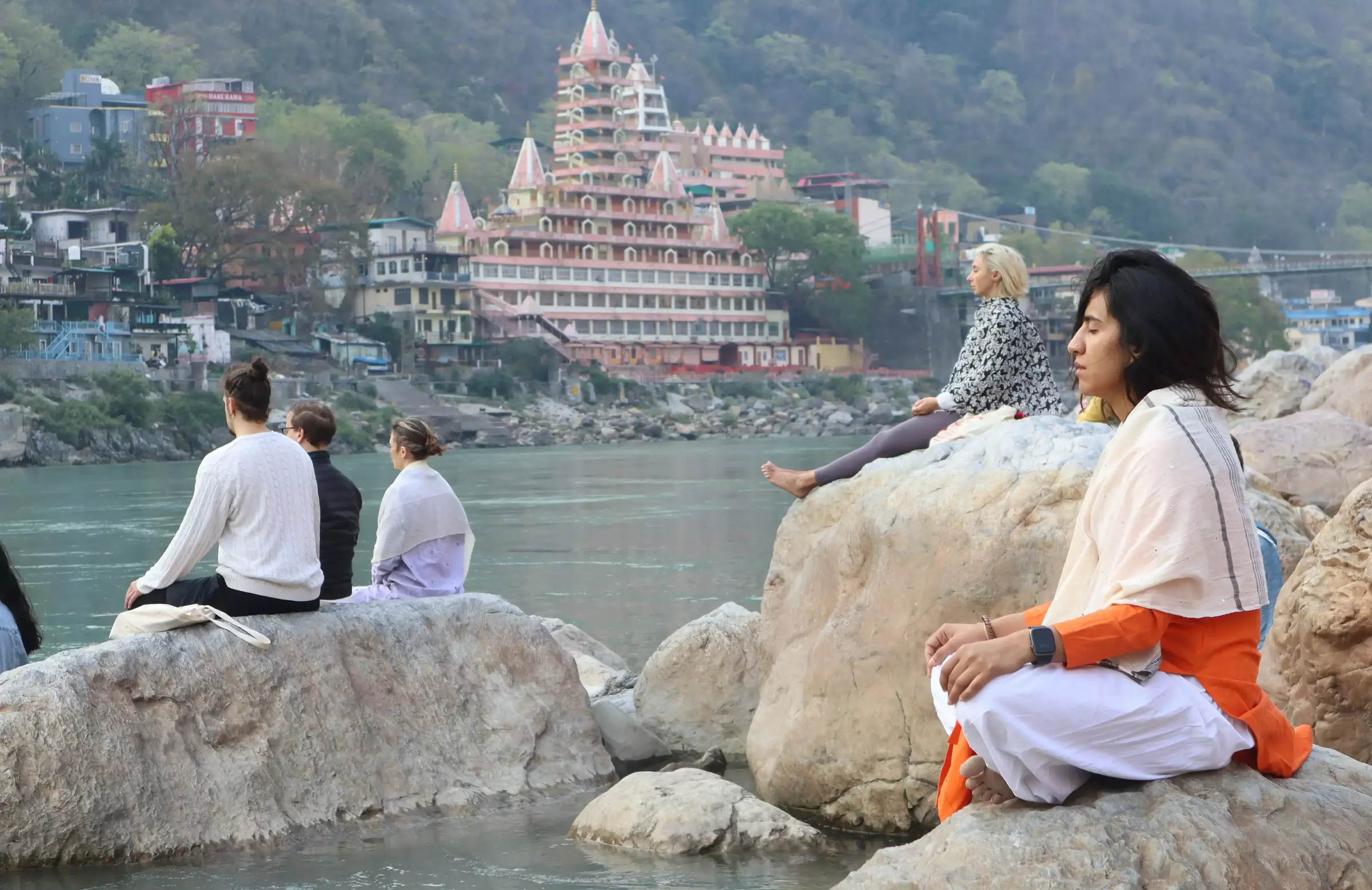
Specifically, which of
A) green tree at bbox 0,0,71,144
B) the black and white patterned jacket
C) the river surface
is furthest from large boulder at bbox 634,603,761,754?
green tree at bbox 0,0,71,144

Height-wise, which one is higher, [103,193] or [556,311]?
[103,193]

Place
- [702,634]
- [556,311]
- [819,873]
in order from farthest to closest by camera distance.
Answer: [556,311], [702,634], [819,873]

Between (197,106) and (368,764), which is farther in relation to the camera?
(197,106)

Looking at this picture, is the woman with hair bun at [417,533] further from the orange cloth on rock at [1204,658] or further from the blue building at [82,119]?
the blue building at [82,119]

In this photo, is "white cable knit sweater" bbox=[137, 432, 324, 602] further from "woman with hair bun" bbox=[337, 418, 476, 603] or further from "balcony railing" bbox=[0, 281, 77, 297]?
"balcony railing" bbox=[0, 281, 77, 297]

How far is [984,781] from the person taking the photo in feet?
7.87

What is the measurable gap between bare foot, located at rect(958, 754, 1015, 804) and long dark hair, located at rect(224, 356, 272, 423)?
7.62 ft

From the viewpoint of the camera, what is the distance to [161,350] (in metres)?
45.5

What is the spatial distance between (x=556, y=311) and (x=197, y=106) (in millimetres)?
17735

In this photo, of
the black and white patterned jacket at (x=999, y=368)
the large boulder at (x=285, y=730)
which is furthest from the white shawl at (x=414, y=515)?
the black and white patterned jacket at (x=999, y=368)

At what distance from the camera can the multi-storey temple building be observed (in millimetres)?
61156

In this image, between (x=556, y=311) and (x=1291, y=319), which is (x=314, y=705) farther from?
(x=1291, y=319)

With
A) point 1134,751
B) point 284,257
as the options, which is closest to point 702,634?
point 1134,751

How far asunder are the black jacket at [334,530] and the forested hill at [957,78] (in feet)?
261
